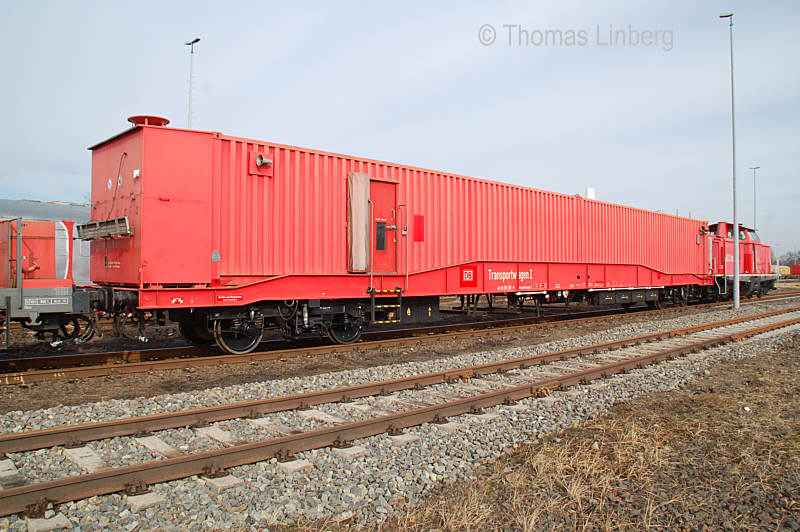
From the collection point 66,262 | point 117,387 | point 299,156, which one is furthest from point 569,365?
point 66,262

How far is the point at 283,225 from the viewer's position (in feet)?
30.9

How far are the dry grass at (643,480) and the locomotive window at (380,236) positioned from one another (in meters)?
6.03

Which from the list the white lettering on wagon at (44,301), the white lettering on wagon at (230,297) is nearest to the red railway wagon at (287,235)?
the white lettering on wagon at (230,297)

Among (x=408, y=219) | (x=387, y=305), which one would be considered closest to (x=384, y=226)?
(x=408, y=219)

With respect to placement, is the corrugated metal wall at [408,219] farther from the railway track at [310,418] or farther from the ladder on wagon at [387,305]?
the railway track at [310,418]

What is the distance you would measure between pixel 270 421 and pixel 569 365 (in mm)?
5060

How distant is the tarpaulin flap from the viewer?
33.6ft

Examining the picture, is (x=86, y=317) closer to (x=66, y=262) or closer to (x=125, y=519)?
(x=66, y=262)

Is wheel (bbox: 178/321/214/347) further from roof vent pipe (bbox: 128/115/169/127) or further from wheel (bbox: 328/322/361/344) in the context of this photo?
roof vent pipe (bbox: 128/115/169/127)

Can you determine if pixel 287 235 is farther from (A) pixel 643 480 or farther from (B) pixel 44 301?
(A) pixel 643 480

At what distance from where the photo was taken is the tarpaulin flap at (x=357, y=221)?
403 inches

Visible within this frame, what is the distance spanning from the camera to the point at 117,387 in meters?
7.00

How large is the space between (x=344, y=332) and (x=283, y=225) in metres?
2.65

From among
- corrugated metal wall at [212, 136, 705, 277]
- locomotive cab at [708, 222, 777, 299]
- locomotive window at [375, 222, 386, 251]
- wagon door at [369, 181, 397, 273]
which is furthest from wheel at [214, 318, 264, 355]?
locomotive cab at [708, 222, 777, 299]
